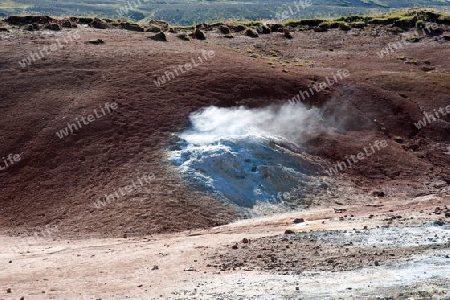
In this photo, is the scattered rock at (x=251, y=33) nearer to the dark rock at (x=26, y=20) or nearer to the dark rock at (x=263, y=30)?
the dark rock at (x=263, y=30)


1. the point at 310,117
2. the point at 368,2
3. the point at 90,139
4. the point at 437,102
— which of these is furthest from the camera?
the point at 368,2

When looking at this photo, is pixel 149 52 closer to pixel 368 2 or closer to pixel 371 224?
pixel 371 224

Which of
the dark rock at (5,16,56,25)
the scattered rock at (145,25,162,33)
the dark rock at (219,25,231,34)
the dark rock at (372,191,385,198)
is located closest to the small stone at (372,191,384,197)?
the dark rock at (372,191,385,198)

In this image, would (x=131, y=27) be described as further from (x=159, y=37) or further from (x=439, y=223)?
(x=439, y=223)

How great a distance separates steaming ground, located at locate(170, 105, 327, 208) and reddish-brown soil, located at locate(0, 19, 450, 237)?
70 centimetres

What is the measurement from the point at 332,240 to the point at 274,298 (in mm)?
4618

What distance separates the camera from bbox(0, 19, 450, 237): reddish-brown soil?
19.9 m

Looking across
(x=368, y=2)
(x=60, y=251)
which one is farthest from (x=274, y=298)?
(x=368, y=2)

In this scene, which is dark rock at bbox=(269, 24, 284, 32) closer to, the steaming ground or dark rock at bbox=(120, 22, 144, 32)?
dark rock at bbox=(120, 22, 144, 32)

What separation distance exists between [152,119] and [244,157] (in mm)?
5356

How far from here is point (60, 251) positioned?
54.0ft

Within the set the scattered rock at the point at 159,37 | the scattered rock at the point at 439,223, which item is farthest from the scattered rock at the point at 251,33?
the scattered rock at the point at 439,223

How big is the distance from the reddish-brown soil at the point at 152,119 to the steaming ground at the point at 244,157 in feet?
2.30

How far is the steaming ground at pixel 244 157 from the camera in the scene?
21.0 m
